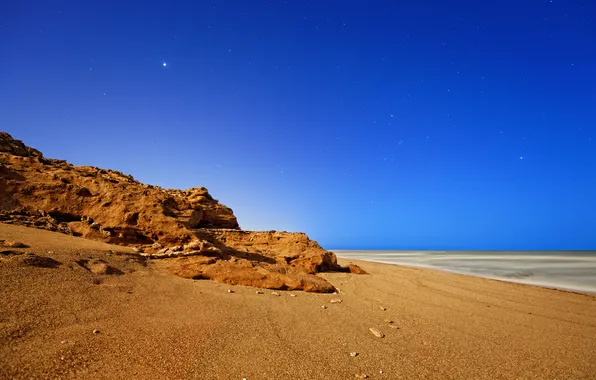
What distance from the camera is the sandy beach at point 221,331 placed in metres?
2.45

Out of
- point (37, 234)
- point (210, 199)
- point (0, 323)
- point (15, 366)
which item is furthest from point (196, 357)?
point (210, 199)

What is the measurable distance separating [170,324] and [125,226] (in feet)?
14.6

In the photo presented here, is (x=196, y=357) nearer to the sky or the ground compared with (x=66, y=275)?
nearer to the ground

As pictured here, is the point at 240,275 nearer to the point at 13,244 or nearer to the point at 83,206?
the point at 13,244

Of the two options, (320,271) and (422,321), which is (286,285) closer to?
(422,321)

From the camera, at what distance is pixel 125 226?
6820 mm

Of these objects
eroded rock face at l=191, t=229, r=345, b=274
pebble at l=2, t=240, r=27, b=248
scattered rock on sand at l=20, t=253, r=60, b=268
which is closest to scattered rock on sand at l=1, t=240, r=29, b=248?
pebble at l=2, t=240, r=27, b=248

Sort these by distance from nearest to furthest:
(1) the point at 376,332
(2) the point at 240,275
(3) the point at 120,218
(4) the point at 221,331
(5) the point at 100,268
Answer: (4) the point at 221,331 < (1) the point at 376,332 < (5) the point at 100,268 < (2) the point at 240,275 < (3) the point at 120,218

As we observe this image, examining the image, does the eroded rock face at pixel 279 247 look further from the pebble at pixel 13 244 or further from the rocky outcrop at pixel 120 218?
the pebble at pixel 13 244

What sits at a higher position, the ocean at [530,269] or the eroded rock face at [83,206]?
the eroded rock face at [83,206]

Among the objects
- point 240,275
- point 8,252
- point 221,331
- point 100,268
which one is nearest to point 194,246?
point 240,275

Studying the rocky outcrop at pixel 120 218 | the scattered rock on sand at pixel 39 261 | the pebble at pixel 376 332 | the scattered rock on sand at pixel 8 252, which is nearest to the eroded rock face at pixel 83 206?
the rocky outcrop at pixel 120 218

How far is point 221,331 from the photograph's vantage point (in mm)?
3324

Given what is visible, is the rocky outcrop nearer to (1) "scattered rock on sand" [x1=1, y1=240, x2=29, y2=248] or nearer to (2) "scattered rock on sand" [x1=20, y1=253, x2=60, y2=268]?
(1) "scattered rock on sand" [x1=1, y1=240, x2=29, y2=248]
